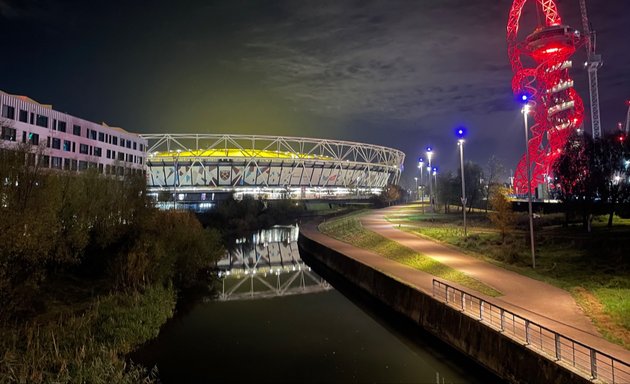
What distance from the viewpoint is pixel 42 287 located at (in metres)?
15.8

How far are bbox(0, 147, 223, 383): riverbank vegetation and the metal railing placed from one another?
349 inches

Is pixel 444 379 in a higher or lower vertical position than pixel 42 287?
lower

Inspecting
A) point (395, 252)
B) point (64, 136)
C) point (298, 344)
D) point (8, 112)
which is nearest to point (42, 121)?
point (64, 136)

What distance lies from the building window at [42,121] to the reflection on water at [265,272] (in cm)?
2425

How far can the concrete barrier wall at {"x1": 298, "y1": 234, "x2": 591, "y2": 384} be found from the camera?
314 inches

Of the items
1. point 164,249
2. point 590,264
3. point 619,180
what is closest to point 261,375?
point 164,249

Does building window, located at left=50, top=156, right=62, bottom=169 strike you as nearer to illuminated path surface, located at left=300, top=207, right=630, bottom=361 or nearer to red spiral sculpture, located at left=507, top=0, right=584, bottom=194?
illuminated path surface, located at left=300, top=207, right=630, bottom=361

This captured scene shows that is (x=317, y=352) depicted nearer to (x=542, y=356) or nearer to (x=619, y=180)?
(x=542, y=356)

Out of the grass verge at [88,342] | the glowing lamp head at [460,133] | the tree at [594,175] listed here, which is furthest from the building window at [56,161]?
the tree at [594,175]

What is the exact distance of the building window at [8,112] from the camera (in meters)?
37.4

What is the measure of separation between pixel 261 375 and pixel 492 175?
158 ft

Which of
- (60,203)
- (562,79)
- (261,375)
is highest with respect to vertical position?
(562,79)

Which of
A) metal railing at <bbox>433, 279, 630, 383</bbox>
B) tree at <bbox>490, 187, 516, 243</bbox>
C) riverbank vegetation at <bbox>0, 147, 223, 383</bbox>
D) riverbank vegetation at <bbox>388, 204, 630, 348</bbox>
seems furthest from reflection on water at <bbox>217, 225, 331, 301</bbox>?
metal railing at <bbox>433, 279, 630, 383</bbox>

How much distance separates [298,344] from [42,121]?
4267 cm
